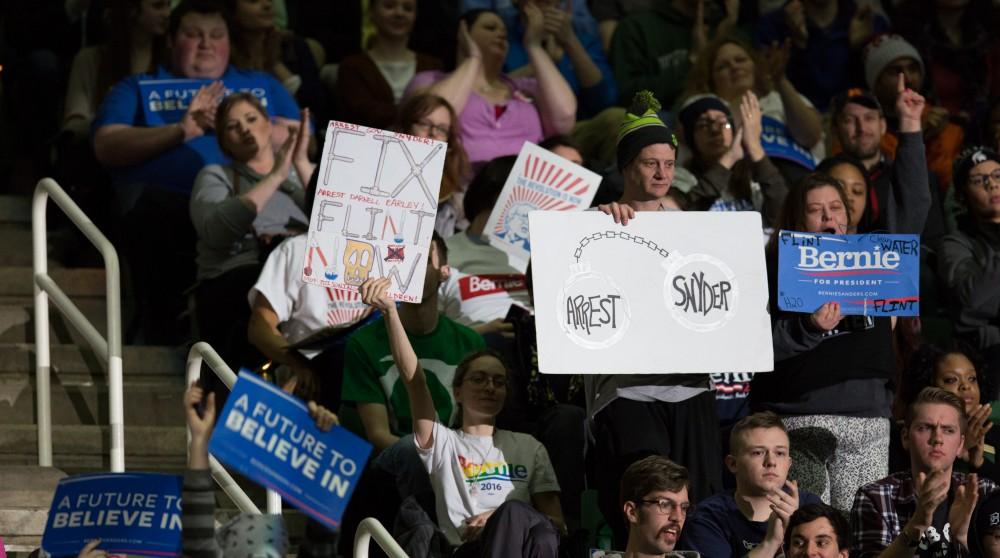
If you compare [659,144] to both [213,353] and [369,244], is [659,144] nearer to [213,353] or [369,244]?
[369,244]

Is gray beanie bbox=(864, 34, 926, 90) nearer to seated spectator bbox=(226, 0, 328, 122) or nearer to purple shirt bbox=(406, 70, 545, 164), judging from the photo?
purple shirt bbox=(406, 70, 545, 164)

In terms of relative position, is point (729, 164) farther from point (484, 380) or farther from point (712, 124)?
point (484, 380)

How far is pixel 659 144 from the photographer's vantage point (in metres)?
7.70

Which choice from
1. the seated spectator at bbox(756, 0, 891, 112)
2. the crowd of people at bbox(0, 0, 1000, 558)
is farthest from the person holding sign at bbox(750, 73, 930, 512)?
the seated spectator at bbox(756, 0, 891, 112)

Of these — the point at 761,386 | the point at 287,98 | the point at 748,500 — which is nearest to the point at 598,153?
the point at 287,98

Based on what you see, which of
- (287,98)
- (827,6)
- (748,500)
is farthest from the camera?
(827,6)

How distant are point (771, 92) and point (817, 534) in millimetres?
3826

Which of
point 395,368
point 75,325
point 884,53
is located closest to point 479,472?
point 395,368

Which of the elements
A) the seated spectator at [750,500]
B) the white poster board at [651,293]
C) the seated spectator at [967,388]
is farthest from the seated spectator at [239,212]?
the seated spectator at [967,388]

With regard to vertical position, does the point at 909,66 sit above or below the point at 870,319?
above

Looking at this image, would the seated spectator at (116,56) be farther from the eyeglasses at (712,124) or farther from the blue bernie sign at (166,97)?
the eyeglasses at (712,124)

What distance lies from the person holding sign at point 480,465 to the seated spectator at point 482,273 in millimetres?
838

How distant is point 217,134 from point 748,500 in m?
3.03

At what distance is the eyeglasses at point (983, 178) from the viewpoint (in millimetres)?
9062
